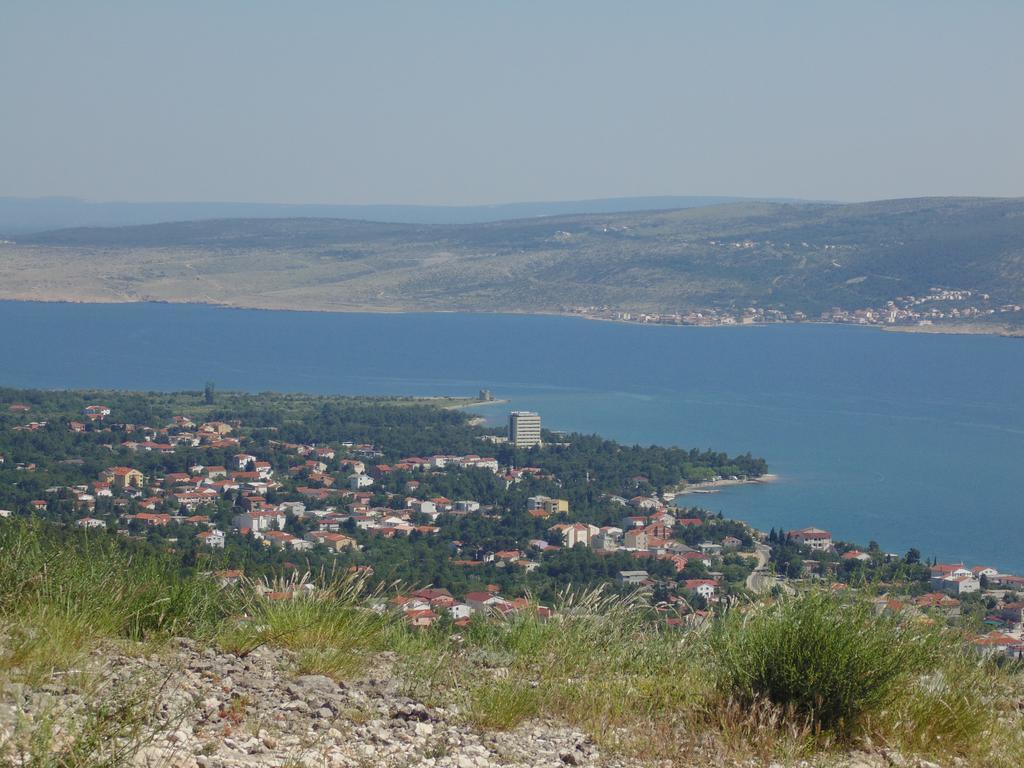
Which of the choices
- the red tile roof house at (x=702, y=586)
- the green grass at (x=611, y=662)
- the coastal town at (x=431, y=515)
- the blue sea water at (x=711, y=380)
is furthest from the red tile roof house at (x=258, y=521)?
the green grass at (x=611, y=662)

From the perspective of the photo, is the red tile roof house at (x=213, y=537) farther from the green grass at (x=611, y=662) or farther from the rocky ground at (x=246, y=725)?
the rocky ground at (x=246, y=725)

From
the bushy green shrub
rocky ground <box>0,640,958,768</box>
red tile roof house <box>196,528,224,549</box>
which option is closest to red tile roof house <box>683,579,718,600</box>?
red tile roof house <box>196,528,224,549</box>

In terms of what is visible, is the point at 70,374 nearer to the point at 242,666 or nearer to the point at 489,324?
the point at 489,324

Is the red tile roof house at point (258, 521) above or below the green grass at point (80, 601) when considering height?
below

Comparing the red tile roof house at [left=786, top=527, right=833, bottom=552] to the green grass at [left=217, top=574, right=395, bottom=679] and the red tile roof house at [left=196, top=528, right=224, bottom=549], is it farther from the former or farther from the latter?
the green grass at [left=217, top=574, right=395, bottom=679]

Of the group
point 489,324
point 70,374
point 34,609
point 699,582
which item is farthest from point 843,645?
point 489,324

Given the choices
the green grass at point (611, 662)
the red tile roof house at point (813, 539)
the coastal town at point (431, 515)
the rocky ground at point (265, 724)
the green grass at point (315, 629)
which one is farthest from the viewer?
the red tile roof house at point (813, 539)
